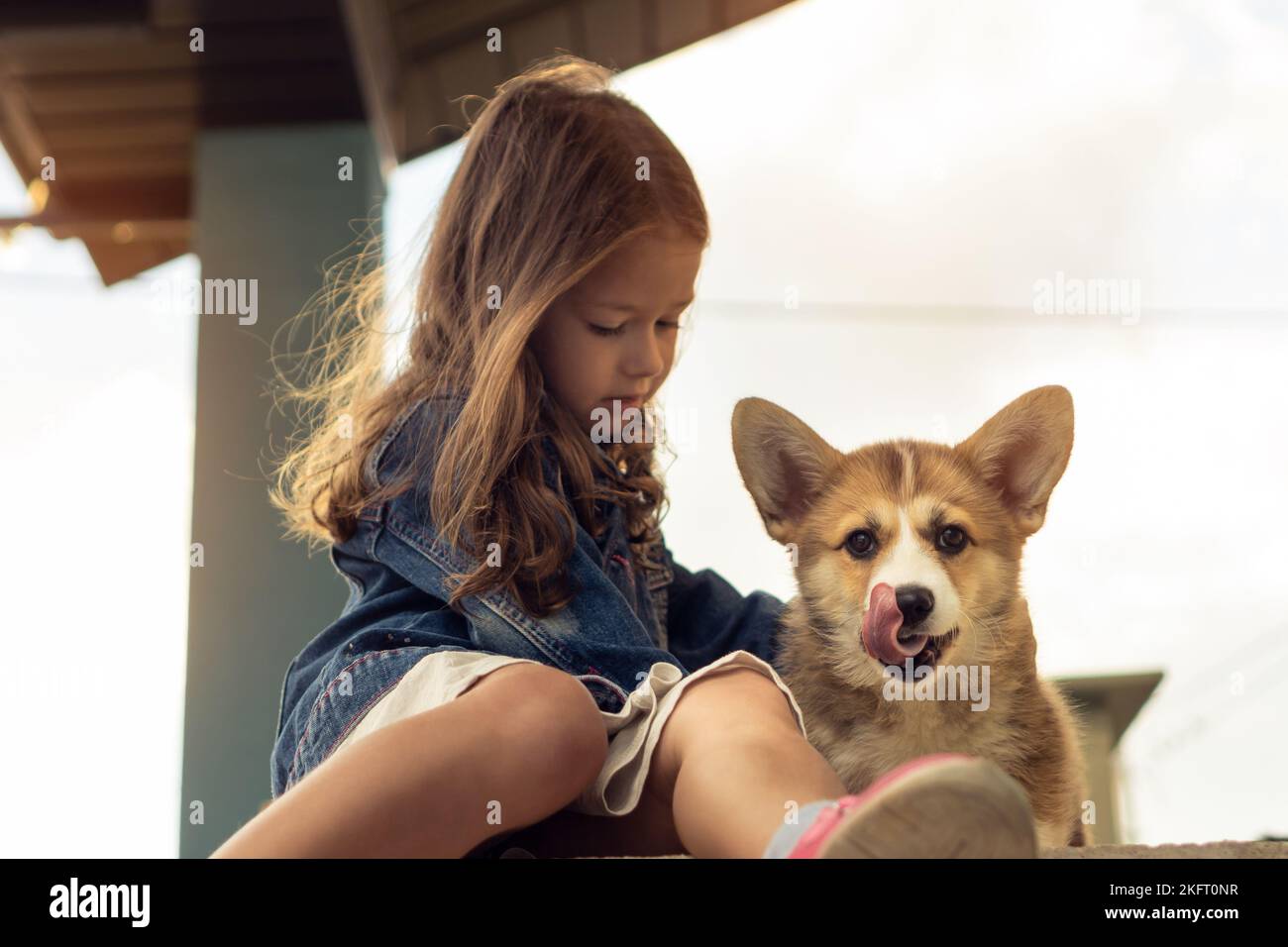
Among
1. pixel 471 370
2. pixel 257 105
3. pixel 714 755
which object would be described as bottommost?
pixel 714 755

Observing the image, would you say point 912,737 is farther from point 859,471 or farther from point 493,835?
point 493,835

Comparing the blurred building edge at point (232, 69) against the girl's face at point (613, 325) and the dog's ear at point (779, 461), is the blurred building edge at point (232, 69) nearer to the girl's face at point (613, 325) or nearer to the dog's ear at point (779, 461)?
the girl's face at point (613, 325)

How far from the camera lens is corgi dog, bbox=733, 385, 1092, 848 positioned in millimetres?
1720

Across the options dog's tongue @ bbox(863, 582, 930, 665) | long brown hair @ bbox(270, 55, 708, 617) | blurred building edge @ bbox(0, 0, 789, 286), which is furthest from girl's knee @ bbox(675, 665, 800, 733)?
blurred building edge @ bbox(0, 0, 789, 286)

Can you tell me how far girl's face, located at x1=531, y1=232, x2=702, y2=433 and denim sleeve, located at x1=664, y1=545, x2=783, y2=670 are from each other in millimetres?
344

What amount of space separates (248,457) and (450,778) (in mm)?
2480

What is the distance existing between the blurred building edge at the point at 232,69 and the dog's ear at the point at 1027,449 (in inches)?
78.8

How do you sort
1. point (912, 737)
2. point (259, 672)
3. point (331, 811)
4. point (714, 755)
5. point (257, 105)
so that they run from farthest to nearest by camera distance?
point (257, 105) → point (259, 672) → point (912, 737) → point (714, 755) → point (331, 811)

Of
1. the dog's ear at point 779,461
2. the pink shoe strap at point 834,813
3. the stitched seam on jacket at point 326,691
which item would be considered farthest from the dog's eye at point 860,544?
the pink shoe strap at point 834,813

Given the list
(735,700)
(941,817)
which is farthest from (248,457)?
(941,817)

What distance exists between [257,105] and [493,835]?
304cm

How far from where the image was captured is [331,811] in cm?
117

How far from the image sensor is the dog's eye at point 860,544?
181 cm
